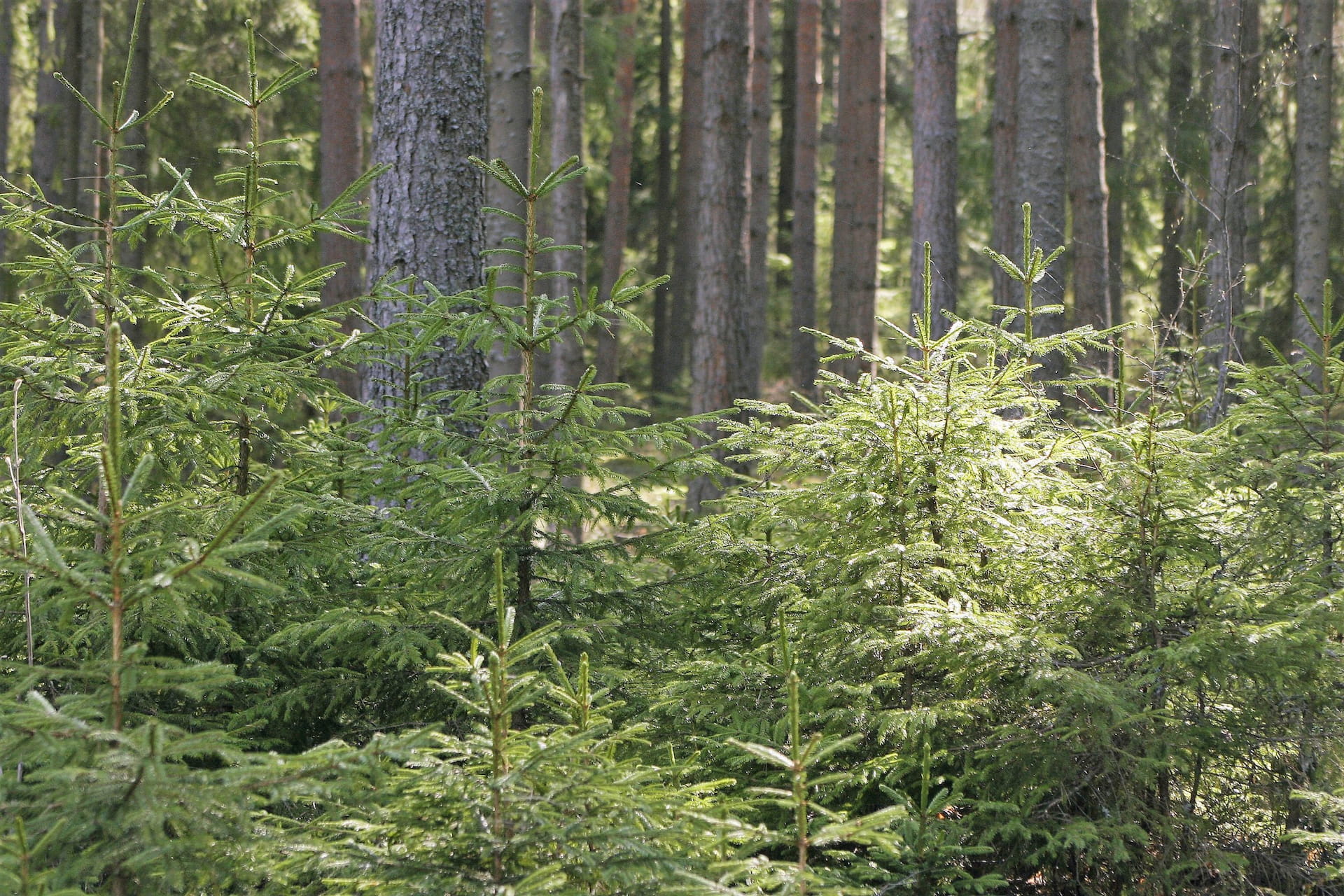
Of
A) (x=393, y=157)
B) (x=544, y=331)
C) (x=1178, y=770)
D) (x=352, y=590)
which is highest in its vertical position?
(x=393, y=157)

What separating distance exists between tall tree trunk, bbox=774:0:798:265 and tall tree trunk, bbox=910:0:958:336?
11.8m

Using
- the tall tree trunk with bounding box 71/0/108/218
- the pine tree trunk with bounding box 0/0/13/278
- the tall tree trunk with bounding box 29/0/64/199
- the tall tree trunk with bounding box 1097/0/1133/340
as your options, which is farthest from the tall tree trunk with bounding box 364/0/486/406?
the tall tree trunk with bounding box 1097/0/1133/340

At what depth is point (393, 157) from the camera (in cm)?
556

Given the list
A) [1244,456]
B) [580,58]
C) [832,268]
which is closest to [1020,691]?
[1244,456]

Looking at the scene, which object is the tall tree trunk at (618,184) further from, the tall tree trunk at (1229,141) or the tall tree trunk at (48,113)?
the tall tree trunk at (1229,141)

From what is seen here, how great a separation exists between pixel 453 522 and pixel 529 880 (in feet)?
4.46

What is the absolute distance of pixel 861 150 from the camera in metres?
15.0

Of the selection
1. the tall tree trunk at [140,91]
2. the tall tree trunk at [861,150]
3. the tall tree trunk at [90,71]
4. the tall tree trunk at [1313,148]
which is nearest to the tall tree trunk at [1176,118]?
the tall tree trunk at [1313,148]

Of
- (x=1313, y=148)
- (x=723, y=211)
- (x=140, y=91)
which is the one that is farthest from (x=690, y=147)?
(x=1313, y=148)

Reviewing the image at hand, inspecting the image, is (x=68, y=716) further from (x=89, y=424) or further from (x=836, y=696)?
(x=836, y=696)

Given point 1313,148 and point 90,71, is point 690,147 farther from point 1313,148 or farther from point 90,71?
point 1313,148

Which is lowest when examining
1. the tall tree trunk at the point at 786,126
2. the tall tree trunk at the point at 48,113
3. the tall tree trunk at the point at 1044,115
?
the tall tree trunk at the point at 1044,115

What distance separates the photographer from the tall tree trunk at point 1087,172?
1055cm

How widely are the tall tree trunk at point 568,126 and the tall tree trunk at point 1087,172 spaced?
534 cm
